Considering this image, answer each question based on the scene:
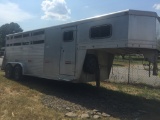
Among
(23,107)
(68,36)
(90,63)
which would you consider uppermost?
(68,36)

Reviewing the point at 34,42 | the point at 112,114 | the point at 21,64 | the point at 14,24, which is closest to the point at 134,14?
the point at 112,114

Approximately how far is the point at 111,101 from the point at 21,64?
21.0 feet

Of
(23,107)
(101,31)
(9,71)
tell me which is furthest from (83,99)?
(9,71)

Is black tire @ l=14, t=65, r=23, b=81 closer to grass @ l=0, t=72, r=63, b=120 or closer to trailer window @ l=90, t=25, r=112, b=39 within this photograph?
grass @ l=0, t=72, r=63, b=120

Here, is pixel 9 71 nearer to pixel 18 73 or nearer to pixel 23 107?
pixel 18 73

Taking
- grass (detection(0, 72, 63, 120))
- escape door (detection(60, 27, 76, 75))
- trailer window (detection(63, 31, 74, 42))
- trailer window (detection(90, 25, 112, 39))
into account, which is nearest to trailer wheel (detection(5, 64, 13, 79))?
grass (detection(0, 72, 63, 120))

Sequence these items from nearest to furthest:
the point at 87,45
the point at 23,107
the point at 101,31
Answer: the point at 23,107, the point at 101,31, the point at 87,45

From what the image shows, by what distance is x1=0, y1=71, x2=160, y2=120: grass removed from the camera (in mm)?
8094

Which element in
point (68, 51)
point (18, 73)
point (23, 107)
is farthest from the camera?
point (18, 73)

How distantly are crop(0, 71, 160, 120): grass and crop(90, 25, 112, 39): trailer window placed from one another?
2.46 meters

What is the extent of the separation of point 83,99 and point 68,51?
216 centimetres

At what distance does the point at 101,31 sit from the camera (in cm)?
973

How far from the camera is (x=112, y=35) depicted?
9281mm

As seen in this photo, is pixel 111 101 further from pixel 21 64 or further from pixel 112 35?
pixel 21 64
